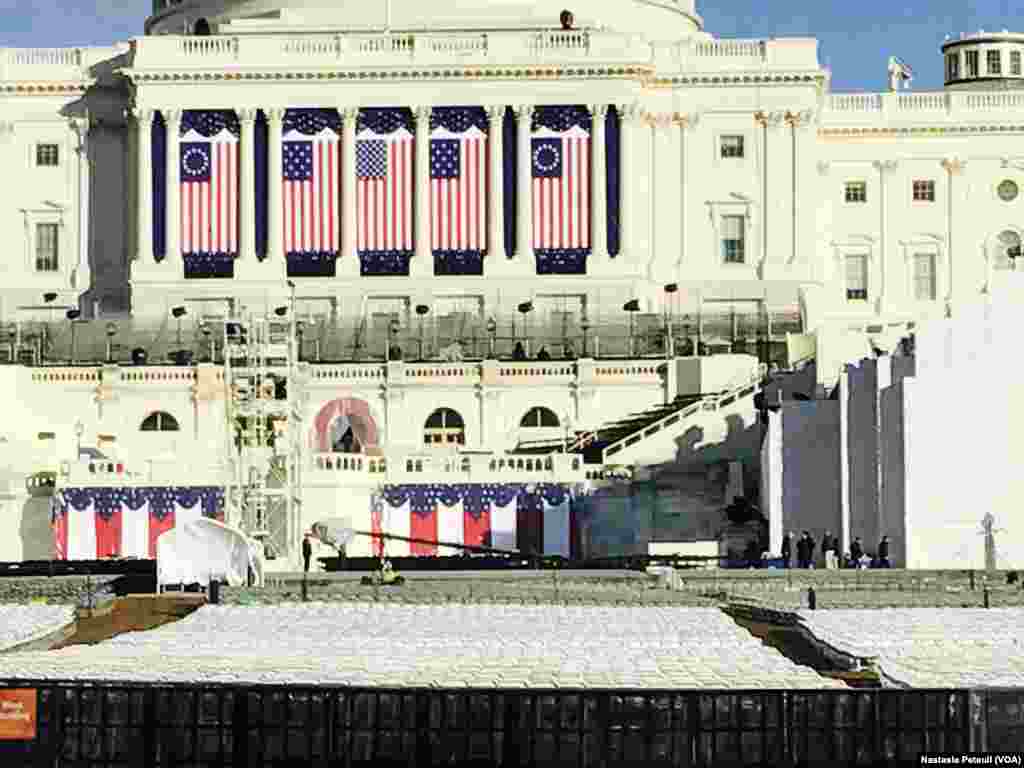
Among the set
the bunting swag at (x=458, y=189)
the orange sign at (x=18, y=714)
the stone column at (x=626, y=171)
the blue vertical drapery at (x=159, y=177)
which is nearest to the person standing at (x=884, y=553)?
the orange sign at (x=18, y=714)

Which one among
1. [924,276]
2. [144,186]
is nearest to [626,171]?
[924,276]

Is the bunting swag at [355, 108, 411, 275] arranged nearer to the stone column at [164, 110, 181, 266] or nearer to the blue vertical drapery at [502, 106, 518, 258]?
the blue vertical drapery at [502, 106, 518, 258]

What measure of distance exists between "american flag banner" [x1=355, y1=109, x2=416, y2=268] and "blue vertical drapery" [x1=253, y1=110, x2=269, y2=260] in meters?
4.15

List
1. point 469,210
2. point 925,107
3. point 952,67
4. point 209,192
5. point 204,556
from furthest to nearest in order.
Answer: point 952,67 < point 925,107 < point 209,192 < point 469,210 < point 204,556

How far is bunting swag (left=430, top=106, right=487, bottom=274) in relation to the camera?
17362cm

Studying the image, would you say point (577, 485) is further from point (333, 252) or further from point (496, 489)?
point (333, 252)

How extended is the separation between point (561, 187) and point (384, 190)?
7915mm

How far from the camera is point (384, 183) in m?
175

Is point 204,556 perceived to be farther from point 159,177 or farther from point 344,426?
point 159,177

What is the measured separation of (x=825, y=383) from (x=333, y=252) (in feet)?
129

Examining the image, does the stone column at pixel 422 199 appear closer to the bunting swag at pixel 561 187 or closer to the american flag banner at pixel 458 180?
the american flag banner at pixel 458 180

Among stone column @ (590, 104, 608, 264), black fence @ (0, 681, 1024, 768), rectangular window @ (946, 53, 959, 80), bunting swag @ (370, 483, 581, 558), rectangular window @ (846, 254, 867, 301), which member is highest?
rectangular window @ (946, 53, 959, 80)

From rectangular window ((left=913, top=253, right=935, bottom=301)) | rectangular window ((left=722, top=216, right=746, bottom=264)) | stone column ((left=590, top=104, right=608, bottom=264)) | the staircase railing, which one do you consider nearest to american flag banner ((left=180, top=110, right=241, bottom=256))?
stone column ((left=590, top=104, right=608, bottom=264))

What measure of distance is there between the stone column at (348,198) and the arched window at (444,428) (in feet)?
67.4
